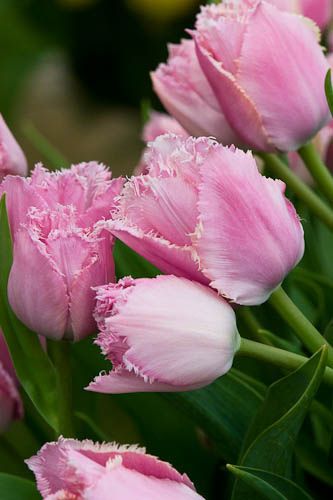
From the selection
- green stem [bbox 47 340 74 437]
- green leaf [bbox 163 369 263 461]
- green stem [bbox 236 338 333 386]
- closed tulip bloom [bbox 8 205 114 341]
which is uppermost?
closed tulip bloom [bbox 8 205 114 341]

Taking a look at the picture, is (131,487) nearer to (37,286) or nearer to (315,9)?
(37,286)

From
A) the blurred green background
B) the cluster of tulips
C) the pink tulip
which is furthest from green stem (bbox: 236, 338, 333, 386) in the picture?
the blurred green background

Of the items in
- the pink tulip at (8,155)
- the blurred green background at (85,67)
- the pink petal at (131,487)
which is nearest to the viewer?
the pink petal at (131,487)

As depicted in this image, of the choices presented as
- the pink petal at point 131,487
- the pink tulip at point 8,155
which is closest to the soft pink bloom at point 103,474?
the pink petal at point 131,487

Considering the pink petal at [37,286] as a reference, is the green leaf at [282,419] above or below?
below

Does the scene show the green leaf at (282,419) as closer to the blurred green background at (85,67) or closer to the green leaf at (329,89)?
the green leaf at (329,89)

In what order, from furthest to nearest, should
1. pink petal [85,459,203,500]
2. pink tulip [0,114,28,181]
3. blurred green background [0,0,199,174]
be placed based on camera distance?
blurred green background [0,0,199,174] < pink tulip [0,114,28,181] < pink petal [85,459,203,500]

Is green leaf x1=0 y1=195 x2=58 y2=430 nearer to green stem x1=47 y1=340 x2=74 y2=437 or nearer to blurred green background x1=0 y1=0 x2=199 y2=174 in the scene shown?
green stem x1=47 y1=340 x2=74 y2=437
